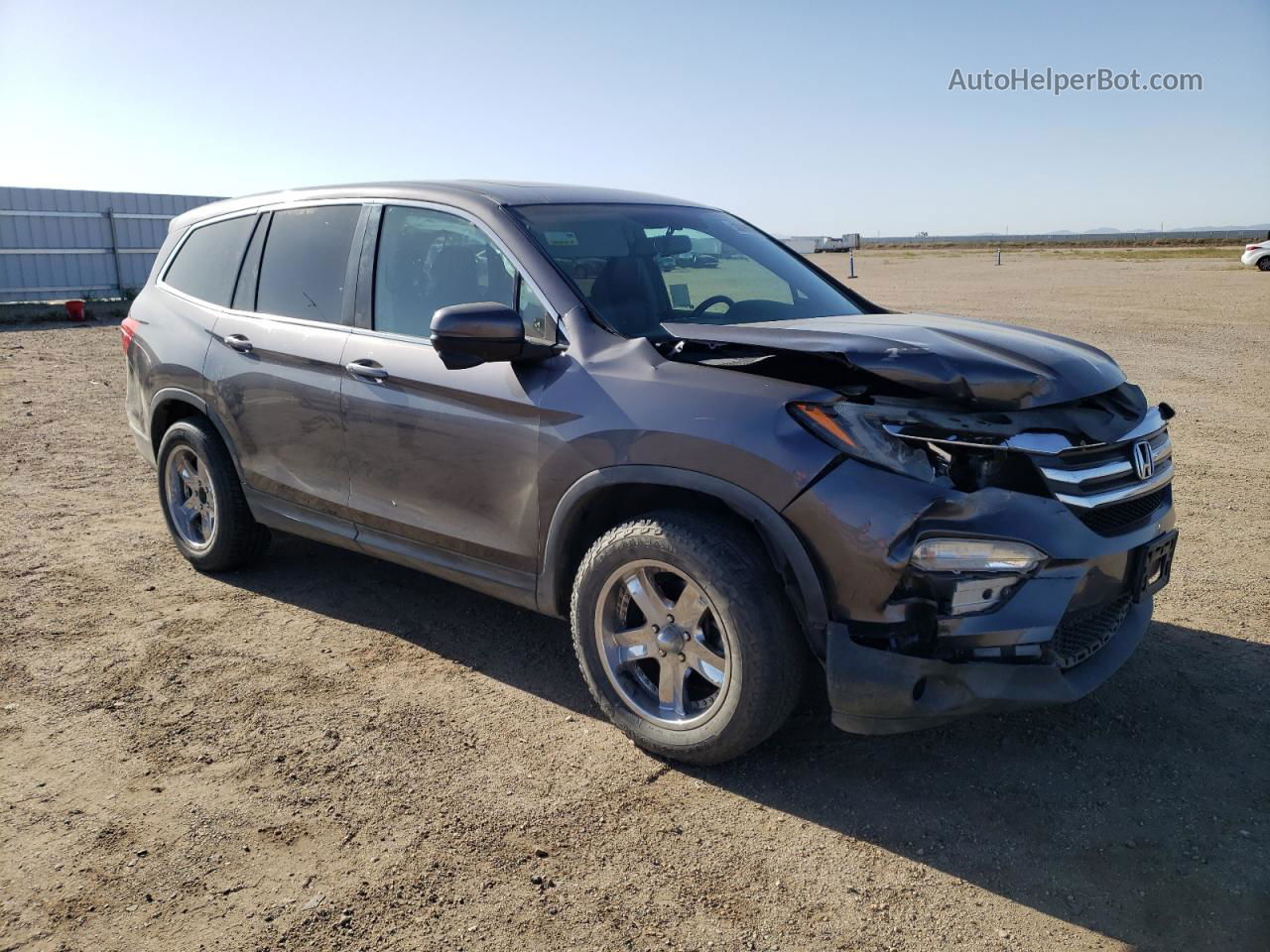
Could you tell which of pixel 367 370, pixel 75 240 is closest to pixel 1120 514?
pixel 367 370

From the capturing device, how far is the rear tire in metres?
5.07

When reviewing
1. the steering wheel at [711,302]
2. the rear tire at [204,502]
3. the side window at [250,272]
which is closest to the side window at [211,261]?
the side window at [250,272]

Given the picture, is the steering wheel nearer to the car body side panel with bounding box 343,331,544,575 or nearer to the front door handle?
the car body side panel with bounding box 343,331,544,575

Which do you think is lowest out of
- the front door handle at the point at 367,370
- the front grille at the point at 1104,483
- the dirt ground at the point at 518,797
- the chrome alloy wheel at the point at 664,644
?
the dirt ground at the point at 518,797

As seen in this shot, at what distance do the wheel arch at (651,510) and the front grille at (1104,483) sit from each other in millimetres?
763

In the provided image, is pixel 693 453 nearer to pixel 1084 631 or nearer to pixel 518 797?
pixel 518 797

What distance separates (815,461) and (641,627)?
89cm

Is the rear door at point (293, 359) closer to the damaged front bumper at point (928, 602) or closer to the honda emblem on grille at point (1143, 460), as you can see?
the damaged front bumper at point (928, 602)

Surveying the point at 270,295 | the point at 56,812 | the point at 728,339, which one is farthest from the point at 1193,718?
the point at 270,295

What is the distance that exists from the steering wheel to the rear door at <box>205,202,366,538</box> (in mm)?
1496

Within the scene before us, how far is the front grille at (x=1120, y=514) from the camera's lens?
3088mm

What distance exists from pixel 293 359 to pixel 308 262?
1.53ft

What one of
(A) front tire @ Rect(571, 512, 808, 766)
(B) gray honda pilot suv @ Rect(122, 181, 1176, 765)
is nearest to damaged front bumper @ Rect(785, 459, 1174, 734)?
(B) gray honda pilot suv @ Rect(122, 181, 1176, 765)

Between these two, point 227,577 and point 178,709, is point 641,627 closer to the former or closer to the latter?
point 178,709
